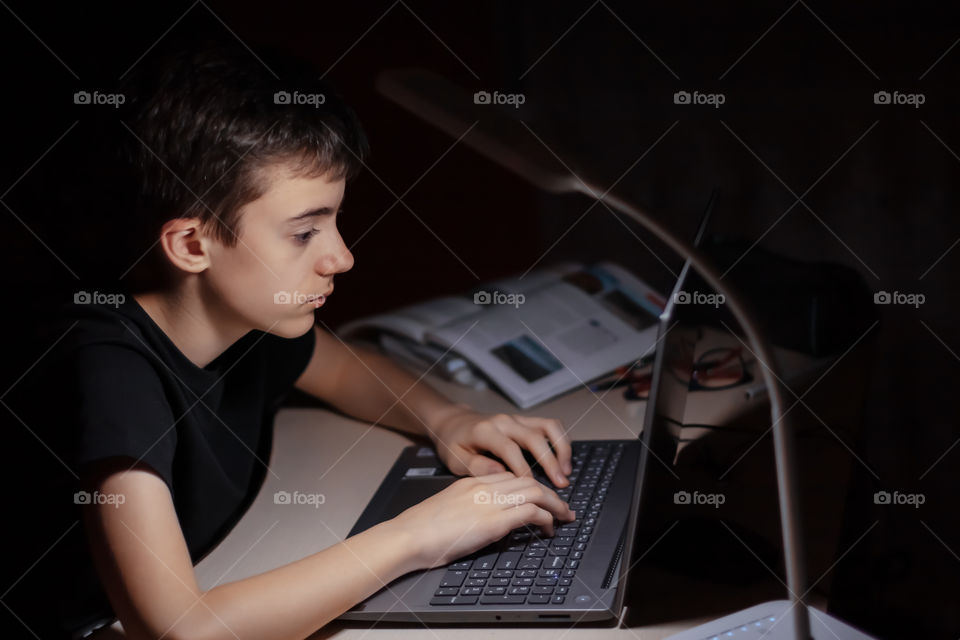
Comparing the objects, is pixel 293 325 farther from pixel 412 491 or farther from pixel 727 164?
pixel 727 164

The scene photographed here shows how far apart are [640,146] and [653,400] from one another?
4.15ft

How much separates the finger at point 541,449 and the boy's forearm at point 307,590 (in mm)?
245

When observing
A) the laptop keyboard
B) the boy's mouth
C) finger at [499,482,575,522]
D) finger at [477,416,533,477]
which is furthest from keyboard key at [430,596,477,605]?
the boy's mouth

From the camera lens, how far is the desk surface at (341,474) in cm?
90

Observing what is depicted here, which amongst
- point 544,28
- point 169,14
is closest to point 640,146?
point 544,28

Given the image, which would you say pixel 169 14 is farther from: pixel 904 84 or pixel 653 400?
pixel 904 84

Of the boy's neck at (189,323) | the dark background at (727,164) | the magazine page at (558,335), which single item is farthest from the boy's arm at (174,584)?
the dark background at (727,164)

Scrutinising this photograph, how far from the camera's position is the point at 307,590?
876 millimetres

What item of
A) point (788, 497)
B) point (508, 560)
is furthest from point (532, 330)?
point (788, 497)

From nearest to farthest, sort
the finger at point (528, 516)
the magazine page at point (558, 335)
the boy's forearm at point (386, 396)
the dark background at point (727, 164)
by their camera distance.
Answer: the finger at point (528, 516)
the boy's forearm at point (386, 396)
the magazine page at point (558, 335)
the dark background at point (727, 164)

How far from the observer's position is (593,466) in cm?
116

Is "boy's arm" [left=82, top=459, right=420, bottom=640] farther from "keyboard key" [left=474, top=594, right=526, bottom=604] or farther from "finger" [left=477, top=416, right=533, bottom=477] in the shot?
"finger" [left=477, top=416, right=533, bottom=477]

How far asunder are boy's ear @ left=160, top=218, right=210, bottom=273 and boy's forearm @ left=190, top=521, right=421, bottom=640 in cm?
38

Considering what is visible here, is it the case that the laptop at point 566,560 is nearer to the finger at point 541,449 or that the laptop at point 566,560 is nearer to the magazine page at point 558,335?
the finger at point 541,449
